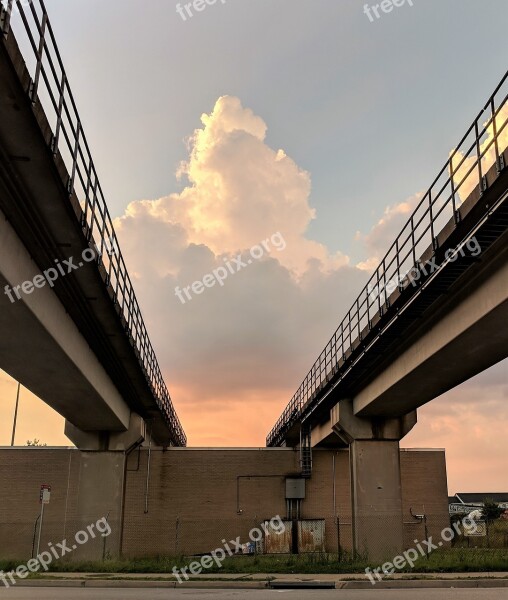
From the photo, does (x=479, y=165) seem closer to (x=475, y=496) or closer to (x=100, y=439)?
(x=100, y=439)

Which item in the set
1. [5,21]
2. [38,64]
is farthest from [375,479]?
[5,21]

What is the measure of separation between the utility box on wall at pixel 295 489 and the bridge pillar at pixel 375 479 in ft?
25.6

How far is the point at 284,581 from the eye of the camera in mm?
17094

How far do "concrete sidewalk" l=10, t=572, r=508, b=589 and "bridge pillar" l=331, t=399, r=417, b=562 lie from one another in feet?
20.6

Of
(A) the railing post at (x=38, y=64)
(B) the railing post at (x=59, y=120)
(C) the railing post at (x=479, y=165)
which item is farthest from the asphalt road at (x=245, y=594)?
(A) the railing post at (x=38, y=64)

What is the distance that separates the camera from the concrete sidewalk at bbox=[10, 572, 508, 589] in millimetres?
16797

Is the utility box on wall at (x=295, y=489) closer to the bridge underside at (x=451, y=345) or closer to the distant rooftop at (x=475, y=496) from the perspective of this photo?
the bridge underside at (x=451, y=345)

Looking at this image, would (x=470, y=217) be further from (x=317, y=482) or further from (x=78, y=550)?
(x=317, y=482)

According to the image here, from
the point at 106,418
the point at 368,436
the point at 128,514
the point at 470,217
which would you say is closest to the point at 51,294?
the point at 470,217

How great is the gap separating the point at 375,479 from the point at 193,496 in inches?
435

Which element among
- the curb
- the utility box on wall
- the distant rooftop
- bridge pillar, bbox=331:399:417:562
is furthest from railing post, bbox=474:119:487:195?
the distant rooftop

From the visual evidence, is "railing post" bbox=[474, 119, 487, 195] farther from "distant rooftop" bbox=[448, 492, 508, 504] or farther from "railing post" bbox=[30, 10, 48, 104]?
"distant rooftop" bbox=[448, 492, 508, 504]

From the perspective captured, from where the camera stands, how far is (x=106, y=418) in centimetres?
2531

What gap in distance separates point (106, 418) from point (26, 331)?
40.3 feet
